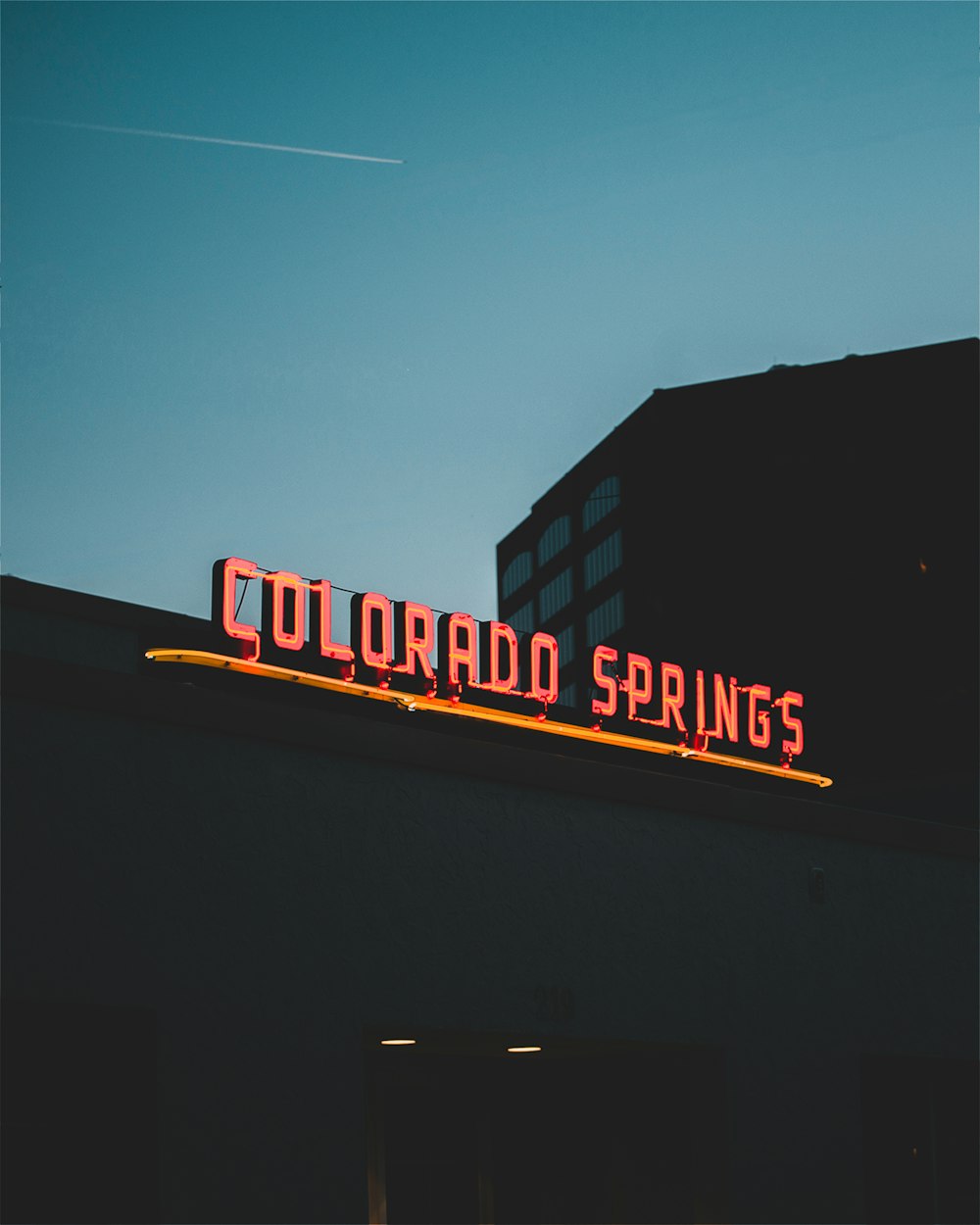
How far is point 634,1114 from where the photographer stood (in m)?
20.6

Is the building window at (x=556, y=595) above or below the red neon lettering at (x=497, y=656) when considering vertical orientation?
above

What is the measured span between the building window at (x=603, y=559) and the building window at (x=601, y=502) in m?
1.76

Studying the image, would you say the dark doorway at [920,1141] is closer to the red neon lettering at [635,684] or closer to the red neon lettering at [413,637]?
the red neon lettering at [635,684]

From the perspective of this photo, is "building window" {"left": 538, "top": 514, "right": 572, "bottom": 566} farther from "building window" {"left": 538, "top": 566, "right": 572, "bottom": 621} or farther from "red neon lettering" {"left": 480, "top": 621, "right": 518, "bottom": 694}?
"red neon lettering" {"left": 480, "top": 621, "right": 518, "bottom": 694}

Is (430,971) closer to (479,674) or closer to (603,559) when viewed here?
(479,674)

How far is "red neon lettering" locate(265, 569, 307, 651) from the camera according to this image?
19328mm

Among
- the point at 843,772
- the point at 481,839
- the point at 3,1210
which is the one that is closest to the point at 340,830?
the point at 481,839

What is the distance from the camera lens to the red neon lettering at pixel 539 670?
71.5ft

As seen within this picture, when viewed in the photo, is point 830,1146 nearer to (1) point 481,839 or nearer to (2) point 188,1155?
(1) point 481,839

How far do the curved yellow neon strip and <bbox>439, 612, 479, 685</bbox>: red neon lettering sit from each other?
0.39 m

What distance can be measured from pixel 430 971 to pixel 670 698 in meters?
7.75

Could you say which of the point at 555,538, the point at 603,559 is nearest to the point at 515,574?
the point at 555,538

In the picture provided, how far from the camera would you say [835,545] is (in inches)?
2894

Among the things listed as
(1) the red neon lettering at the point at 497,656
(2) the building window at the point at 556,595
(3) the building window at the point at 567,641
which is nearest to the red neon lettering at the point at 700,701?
(1) the red neon lettering at the point at 497,656
